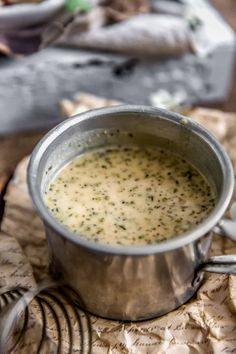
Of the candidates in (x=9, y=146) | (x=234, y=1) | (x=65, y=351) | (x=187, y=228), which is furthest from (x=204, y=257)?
(x=234, y=1)

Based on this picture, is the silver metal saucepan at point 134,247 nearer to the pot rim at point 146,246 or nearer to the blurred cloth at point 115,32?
the pot rim at point 146,246

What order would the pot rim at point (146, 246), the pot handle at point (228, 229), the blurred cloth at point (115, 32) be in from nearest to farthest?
the pot rim at point (146, 246), the pot handle at point (228, 229), the blurred cloth at point (115, 32)

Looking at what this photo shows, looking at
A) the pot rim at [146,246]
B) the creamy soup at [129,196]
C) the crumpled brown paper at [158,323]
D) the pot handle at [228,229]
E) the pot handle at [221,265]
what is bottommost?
the crumpled brown paper at [158,323]

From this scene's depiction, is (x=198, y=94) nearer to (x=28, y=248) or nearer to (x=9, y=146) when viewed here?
(x=9, y=146)

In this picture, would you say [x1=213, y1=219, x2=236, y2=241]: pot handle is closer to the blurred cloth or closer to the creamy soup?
the creamy soup

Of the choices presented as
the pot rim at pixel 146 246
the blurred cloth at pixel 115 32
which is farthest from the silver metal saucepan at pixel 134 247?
the blurred cloth at pixel 115 32

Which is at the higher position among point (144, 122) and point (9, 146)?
point (144, 122)

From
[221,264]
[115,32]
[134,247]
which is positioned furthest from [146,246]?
[115,32]
